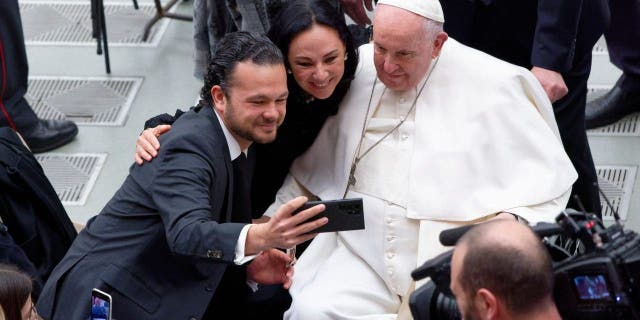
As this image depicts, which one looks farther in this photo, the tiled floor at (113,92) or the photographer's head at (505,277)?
A: the tiled floor at (113,92)

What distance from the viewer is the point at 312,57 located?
4.09 meters

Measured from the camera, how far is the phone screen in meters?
3.70

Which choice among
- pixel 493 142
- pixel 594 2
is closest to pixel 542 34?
pixel 594 2

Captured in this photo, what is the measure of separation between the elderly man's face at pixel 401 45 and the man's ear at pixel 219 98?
581mm

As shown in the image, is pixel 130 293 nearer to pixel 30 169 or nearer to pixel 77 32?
pixel 30 169

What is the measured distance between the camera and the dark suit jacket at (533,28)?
4609 mm

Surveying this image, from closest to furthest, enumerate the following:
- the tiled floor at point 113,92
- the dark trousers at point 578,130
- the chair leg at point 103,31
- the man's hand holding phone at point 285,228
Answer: the man's hand holding phone at point 285,228 → the dark trousers at point 578,130 → the tiled floor at point 113,92 → the chair leg at point 103,31

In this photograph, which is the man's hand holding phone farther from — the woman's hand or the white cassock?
the white cassock

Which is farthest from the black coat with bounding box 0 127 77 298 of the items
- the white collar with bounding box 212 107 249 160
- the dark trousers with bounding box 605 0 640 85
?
the dark trousers with bounding box 605 0 640 85

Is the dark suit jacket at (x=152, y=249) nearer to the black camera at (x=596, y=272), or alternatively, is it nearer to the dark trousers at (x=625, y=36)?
the black camera at (x=596, y=272)

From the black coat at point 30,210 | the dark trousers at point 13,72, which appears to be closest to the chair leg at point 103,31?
the dark trousers at point 13,72

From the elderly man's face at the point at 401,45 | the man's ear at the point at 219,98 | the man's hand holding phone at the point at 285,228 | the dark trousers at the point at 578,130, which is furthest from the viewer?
the dark trousers at the point at 578,130

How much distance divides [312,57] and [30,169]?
1.21 m

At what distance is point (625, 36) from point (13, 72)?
10.0ft
